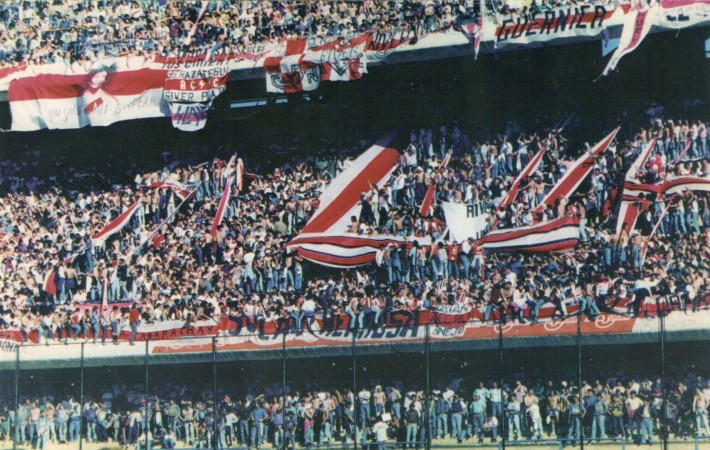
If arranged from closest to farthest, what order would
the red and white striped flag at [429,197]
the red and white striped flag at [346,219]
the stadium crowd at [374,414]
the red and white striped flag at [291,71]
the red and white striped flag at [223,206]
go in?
1. the stadium crowd at [374,414]
2. the red and white striped flag at [429,197]
3. the red and white striped flag at [346,219]
4. the red and white striped flag at [291,71]
5. the red and white striped flag at [223,206]

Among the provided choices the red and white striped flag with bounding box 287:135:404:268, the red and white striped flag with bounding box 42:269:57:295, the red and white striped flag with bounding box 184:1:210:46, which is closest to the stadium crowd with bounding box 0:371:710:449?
the red and white striped flag with bounding box 42:269:57:295

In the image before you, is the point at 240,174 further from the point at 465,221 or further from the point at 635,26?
the point at 635,26

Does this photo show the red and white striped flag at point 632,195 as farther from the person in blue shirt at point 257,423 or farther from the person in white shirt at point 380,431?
the person in blue shirt at point 257,423

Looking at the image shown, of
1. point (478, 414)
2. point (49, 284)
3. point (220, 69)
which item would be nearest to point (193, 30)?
point (220, 69)

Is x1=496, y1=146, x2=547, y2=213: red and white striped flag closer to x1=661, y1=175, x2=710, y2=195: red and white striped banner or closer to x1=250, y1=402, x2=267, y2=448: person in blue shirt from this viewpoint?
x1=661, y1=175, x2=710, y2=195: red and white striped banner

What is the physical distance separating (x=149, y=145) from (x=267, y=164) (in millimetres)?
3554

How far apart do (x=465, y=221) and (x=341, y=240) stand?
2.98m

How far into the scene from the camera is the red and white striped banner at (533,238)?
2025cm

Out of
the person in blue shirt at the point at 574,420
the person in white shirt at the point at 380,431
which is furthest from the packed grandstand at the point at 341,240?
the person in white shirt at the point at 380,431

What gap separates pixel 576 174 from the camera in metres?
20.8

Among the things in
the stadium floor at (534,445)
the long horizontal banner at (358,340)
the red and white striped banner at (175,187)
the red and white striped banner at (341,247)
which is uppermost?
the red and white striped banner at (175,187)

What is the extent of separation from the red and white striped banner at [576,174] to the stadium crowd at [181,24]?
13.6 feet

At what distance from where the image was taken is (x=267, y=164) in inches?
946

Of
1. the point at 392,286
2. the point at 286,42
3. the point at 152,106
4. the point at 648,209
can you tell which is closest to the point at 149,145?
the point at 152,106
